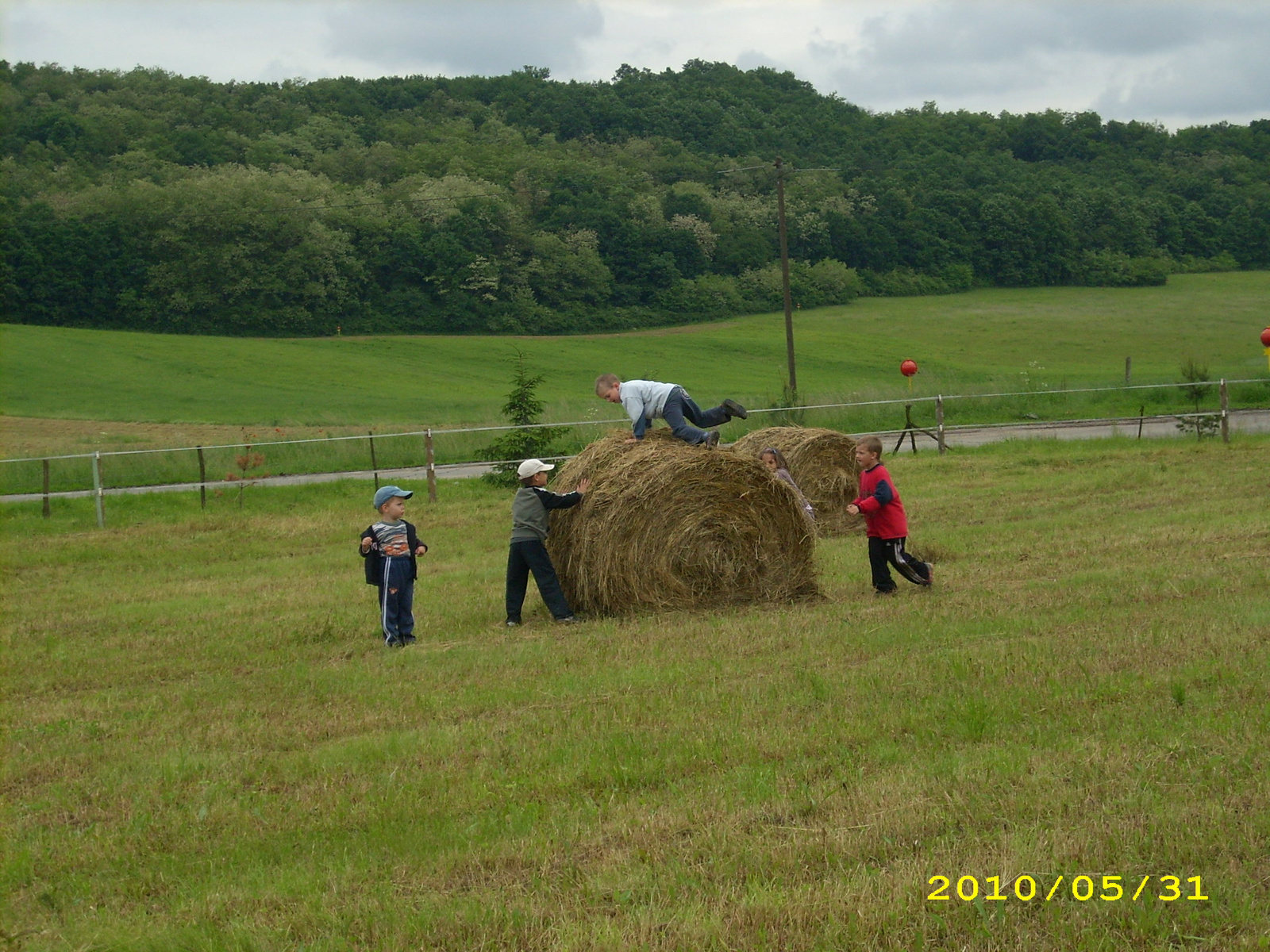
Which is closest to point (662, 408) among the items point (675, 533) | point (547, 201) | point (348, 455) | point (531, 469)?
point (675, 533)

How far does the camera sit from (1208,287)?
84.6 metres

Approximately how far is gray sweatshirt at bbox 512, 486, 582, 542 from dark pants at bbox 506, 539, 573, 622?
6 centimetres

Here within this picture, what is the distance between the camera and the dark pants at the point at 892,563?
10.5 meters

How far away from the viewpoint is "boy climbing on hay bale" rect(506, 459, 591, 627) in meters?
10.3

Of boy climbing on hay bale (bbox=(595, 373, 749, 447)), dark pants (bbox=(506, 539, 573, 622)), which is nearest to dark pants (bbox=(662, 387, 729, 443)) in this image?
boy climbing on hay bale (bbox=(595, 373, 749, 447))

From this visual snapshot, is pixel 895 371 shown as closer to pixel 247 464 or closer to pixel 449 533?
pixel 247 464

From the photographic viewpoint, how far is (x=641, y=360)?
64125 millimetres

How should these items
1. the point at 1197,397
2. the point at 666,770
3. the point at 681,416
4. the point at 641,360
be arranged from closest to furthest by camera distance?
the point at 666,770
the point at 681,416
the point at 1197,397
the point at 641,360

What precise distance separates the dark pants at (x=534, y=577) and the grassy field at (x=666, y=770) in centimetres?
30

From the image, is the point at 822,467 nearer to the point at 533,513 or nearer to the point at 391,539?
the point at 533,513

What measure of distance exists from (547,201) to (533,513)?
80811mm

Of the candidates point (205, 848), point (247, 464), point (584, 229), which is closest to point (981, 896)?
point (205, 848)
